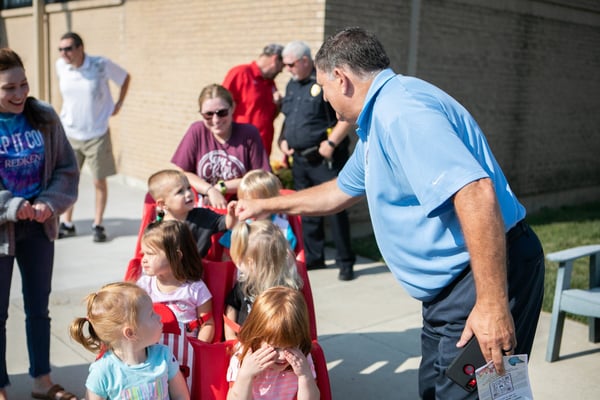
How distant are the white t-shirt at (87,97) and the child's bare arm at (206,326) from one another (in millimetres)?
4473

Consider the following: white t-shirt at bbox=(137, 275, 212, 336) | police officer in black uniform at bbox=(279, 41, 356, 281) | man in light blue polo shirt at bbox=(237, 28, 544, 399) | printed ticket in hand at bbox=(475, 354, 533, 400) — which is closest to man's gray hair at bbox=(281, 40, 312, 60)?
police officer in black uniform at bbox=(279, 41, 356, 281)

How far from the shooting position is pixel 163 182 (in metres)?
3.99

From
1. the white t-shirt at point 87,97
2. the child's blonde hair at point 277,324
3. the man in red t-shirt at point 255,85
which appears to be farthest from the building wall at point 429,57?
the child's blonde hair at point 277,324

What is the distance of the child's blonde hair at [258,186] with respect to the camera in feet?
13.5

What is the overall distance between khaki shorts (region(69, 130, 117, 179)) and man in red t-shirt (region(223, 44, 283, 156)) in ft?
5.51

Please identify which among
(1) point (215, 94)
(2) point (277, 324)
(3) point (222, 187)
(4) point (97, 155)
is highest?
(1) point (215, 94)

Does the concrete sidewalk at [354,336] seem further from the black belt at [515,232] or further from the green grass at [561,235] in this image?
the black belt at [515,232]

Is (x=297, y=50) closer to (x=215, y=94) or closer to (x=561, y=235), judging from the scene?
(x=215, y=94)

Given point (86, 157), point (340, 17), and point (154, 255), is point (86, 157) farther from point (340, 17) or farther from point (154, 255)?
point (154, 255)

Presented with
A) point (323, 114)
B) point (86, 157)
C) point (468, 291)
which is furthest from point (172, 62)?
point (468, 291)

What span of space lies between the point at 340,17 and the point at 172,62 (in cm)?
338

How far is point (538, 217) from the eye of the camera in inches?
396

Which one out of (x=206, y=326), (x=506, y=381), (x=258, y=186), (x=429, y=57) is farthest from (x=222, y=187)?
(x=429, y=57)

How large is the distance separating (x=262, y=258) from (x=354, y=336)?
1690mm
